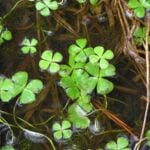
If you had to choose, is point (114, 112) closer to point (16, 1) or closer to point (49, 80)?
point (49, 80)

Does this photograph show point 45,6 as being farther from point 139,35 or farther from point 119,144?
point 119,144

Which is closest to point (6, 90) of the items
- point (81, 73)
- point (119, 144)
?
point (81, 73)

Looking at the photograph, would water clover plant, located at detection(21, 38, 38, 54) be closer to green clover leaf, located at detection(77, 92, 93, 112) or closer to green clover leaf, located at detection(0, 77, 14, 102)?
green clover leaf, located at detection(0, 77, 14, 102)

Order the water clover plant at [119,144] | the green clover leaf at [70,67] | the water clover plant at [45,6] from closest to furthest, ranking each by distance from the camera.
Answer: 1. the water clover plant at [119,144]
2. the green clover leaf at [70,67]
3. the water clover plant at [45,6]

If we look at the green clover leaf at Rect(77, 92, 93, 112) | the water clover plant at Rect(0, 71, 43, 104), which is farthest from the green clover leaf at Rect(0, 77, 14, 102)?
the green clover leaf at Rect(77, 92, 93, 112)

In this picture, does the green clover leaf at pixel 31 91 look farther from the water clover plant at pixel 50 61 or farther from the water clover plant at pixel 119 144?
the water clover plant at pixel 119 144

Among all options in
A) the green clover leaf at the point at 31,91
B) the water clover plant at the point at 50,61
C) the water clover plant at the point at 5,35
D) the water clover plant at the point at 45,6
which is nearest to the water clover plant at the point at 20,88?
the green clover leaf at the point at 31,91
